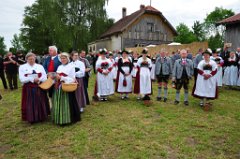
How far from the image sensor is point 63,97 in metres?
5.78

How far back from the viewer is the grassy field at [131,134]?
4.48 metres

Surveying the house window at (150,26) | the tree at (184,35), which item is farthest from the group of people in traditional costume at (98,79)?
the tree at (184,35)

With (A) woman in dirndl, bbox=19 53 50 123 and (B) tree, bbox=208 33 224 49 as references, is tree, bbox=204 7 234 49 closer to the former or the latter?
(B) tree, bbox=208 33 224 49

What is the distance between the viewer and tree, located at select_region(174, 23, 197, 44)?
53062 mm

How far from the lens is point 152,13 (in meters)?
32.2

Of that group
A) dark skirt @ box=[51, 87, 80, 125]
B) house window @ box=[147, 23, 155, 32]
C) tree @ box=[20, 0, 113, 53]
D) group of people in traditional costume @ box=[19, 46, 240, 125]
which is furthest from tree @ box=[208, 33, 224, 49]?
dark skirt @ box=[51, 87, 80, 125]

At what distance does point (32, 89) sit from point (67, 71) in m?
0.98

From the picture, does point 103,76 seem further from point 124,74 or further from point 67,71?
point 67,71

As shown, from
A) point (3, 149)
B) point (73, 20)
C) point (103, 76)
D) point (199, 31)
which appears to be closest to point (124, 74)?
point (103, 76)

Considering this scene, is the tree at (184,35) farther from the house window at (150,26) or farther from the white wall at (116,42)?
the white wall at (116,42)

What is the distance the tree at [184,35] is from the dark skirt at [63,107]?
45563 mm

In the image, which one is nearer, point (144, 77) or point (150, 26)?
point (144, 77)

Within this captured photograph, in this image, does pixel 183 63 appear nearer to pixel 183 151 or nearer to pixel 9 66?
pixel 183 151

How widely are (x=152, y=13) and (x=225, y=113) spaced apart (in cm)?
2681
